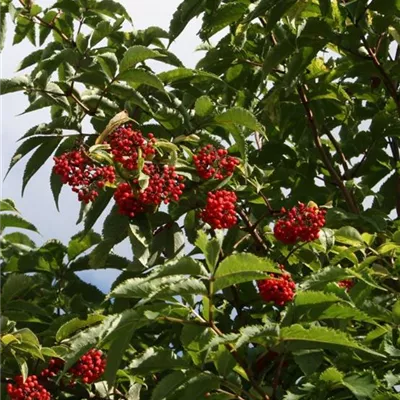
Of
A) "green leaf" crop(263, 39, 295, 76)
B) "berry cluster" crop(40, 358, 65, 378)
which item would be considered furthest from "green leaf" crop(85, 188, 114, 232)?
"green leaf" crop(263, 39, 295, 76)

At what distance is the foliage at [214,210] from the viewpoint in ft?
9.95

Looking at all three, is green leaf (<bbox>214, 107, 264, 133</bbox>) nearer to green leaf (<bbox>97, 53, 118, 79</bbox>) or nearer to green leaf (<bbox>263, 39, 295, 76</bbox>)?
green leaf (<bbox>263, 39, 295, 76</bbox>)

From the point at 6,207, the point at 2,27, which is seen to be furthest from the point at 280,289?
the point at 2,27

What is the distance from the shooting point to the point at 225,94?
15.8 feet

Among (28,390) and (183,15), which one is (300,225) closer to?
(183,15)

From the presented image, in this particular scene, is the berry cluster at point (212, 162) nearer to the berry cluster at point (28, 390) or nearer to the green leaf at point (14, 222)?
the berry cluster at point (28, 390)

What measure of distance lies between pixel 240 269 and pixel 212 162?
1195 millimetres

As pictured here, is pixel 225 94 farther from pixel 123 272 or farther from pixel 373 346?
pixel 373 346

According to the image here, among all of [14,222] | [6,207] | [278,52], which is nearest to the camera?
[278,52]

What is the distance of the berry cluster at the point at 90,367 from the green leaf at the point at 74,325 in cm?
13

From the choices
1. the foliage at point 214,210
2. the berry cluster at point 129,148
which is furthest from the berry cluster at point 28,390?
the berry cluster at point 129,148

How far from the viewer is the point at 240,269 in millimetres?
2816

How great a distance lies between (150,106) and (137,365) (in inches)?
63.1

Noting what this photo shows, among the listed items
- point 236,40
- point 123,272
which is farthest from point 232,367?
point 236,40
